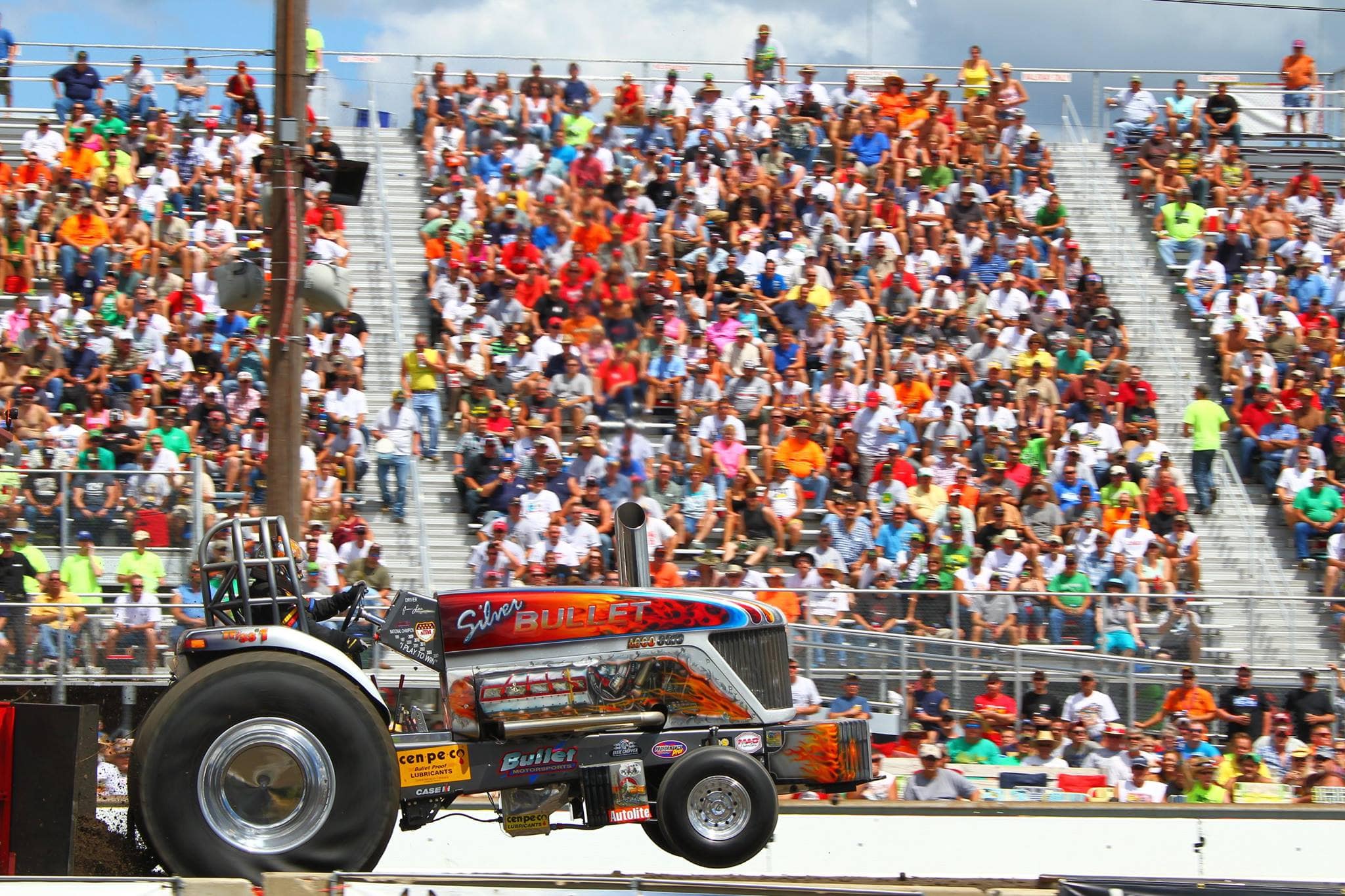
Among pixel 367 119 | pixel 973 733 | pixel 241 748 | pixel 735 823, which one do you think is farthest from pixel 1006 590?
pixel 367 119

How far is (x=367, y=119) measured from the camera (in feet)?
62.8

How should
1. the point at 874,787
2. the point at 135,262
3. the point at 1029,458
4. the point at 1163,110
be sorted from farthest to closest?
the point at 1163,110 < the point at 135,262 < the point at 1029,458 < the point at 874,787

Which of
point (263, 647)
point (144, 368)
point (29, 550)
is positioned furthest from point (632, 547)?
point (144, 368)

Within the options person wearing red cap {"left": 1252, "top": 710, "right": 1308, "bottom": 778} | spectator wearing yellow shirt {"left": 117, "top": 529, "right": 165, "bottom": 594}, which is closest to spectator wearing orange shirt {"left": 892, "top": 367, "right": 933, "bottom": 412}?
A: person wearing red cap {"left": 1252, "top": 710, "right": 1308, "bottom": 778}

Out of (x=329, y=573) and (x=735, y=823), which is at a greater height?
(x=329, y=573)

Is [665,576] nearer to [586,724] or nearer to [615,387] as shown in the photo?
[615,387]

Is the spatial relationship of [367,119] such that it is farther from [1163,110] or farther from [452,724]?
[452,724]

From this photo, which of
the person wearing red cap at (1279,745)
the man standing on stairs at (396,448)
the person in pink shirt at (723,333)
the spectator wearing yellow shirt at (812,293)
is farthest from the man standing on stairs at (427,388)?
the person wearing red cap at (1279,745)

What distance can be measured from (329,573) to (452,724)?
18.6 ft

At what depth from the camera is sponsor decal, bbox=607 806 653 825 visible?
753 centimetres

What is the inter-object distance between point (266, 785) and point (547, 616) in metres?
1.48

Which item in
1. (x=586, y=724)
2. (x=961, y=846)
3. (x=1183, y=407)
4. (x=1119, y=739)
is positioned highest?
(x=1183, y=407)

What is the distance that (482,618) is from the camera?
7.54m

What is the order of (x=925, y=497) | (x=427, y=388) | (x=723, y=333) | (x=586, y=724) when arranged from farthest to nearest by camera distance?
(x=723, y=333) < (x=427, y=388) < (x=925, y=497) < (x=586, y=724)
